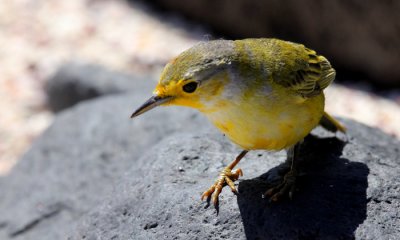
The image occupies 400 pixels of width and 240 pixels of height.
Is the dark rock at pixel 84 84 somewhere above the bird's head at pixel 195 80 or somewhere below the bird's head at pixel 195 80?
below

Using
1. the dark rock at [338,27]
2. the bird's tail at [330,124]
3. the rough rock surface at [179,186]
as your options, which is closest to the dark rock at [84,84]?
the rough rock surface at [179,186]

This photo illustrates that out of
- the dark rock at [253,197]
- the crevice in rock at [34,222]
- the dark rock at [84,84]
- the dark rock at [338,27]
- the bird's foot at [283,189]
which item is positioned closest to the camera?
the dark rock at [253,197]

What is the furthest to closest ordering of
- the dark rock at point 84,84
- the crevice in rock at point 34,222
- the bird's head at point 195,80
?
the dark rock at point 84,84 → the crevice in rock at point 34,222 → the bird's head at point 195,80

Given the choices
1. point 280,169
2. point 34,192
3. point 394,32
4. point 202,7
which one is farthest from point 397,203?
point 202,7

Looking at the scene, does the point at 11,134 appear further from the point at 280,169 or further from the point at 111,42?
the point at 280,169

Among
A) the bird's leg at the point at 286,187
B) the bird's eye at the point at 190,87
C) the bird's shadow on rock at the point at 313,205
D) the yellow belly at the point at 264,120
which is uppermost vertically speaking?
the bird's eye at the point at 190,87

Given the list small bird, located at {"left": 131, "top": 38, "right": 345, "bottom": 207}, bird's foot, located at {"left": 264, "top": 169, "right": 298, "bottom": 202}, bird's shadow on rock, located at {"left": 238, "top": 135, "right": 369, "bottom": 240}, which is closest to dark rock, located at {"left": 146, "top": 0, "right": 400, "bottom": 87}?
bird's shadow on rock, located at {"left": 238, "top": 135, "right": 369, "bottom": 240}

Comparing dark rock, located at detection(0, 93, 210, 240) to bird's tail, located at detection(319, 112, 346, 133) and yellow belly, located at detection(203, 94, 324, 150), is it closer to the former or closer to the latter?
bird's tail, located at detection(319, 112, 346, 133)

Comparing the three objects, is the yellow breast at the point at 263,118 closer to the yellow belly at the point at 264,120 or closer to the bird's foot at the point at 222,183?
the yellow belly at the point at 264,120
